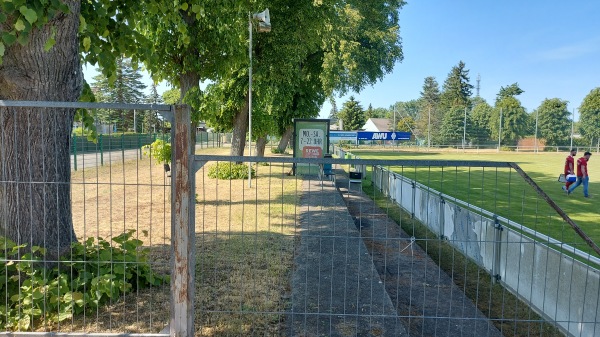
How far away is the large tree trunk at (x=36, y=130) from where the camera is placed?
14.5ft

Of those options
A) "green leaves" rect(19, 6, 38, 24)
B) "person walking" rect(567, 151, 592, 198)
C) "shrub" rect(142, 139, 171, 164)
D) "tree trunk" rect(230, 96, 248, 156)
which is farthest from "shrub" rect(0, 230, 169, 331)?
"person walking" rect(567, 151, 592, 198)

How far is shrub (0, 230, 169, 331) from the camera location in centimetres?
412

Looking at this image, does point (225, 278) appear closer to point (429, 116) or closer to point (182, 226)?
point (182, 226)

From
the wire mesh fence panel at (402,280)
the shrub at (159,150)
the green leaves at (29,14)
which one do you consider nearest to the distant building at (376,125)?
the shrub at (159,150)

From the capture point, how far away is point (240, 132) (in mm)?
19203

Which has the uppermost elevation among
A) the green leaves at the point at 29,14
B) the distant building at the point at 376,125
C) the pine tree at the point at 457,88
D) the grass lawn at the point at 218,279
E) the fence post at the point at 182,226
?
the pine tree at the point at 457,88

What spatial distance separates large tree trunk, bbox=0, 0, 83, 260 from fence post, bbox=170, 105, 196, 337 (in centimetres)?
156

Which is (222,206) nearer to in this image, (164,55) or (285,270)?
(164,55)

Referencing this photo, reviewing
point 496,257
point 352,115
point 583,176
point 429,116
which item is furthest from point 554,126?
point 496,257

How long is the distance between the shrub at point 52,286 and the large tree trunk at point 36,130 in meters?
0.23

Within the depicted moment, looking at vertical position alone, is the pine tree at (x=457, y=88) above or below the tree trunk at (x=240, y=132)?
above

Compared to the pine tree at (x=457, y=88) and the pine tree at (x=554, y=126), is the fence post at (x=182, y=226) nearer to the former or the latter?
the pine tree at (x=554, y=126)

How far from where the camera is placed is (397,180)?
11688mm

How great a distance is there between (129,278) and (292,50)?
504 inches
